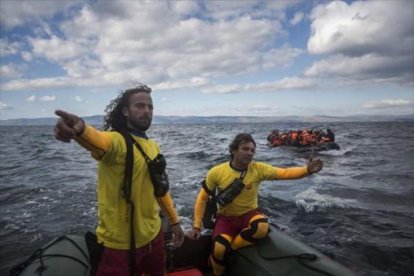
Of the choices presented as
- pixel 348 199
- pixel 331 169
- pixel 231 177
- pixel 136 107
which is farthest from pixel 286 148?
pixel 136 107

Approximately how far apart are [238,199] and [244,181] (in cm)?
28

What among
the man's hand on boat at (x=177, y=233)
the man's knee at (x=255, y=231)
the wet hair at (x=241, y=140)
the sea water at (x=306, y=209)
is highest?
the wet hair at (x=241, y=140)

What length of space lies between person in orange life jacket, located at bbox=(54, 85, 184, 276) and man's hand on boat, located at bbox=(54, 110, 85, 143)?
0.69 feet

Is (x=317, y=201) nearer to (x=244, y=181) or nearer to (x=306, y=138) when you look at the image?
(x=244, y=181)

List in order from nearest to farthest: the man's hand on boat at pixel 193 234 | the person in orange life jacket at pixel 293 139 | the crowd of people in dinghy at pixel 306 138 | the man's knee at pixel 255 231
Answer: the man's knee at pixel 255 231 → the man's hand on boat at pixel 193 234 → the crowd of people in dinghy at pixel 306 138 → the person in orange life jacket at pixel 293 139

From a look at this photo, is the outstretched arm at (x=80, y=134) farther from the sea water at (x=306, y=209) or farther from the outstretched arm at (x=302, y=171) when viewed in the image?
the sea water at (x=306, y=209)

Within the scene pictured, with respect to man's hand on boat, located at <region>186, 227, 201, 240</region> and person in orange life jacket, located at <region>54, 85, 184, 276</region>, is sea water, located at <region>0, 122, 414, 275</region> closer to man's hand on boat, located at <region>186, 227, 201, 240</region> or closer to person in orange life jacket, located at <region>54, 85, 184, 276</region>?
man's hand on boat, located at <region>186, 227, 201, 240</region>

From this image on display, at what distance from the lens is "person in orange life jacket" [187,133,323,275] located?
4.99 meters

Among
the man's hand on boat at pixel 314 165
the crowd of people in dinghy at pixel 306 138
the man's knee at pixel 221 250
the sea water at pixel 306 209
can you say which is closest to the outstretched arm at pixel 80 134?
the man's knee at pixel 221 250

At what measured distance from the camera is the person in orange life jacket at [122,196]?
9.35 feet

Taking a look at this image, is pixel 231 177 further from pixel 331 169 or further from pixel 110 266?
pixel 331 169

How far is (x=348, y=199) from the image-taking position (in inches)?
462

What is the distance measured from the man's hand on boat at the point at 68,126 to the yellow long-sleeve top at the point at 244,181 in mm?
3312

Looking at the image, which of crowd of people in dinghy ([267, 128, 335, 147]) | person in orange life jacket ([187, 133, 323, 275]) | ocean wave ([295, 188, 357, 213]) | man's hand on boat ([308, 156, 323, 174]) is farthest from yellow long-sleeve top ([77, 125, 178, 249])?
crowd of people in dinghy ([267, 128, 335, 147])
